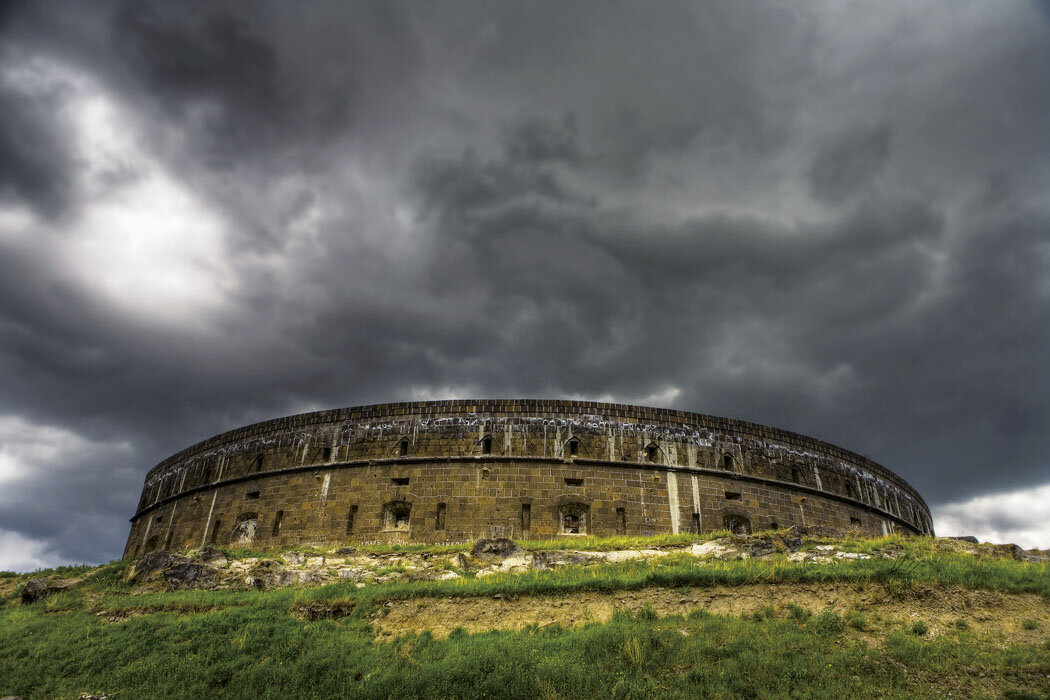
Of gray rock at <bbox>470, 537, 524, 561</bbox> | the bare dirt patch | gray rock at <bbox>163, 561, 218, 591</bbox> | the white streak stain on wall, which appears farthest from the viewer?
the white streak stain on wall

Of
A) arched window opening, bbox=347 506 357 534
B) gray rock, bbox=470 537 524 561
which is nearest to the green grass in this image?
gray rock, bbox=470 537 524 561

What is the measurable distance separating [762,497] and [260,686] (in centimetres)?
1798

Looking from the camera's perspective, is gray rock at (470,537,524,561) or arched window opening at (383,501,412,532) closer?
gray rock at (470,537,524,561)

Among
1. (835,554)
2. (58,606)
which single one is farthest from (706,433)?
(58,606)

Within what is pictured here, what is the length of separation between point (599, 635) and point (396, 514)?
1267cm

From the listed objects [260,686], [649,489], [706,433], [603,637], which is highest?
A: [706,433]

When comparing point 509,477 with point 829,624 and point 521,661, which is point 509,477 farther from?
point 829,624

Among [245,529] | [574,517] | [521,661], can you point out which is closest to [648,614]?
[521,661]

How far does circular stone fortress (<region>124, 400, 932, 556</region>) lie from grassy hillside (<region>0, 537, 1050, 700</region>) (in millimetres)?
7158

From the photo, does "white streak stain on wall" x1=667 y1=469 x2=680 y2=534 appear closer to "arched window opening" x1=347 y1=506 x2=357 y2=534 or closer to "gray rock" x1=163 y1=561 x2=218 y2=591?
"arched window opening" x1=347 y1=506 x2=357 y2=534

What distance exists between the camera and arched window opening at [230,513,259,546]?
23.7 meters

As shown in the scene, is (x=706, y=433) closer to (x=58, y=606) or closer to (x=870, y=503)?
(x=870, y=503)

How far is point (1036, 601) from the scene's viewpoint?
11.1 metres

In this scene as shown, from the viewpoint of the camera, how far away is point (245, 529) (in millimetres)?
23969
